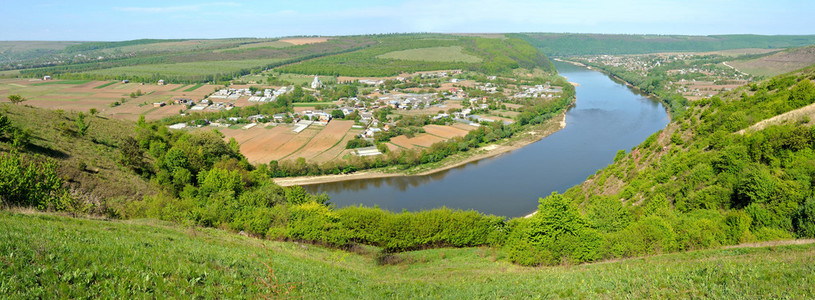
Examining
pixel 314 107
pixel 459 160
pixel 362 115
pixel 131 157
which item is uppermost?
pixel 314 107

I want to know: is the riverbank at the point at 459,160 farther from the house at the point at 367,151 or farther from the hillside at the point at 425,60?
the hillside at the point at 425,60

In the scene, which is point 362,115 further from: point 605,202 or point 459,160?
point 605,202

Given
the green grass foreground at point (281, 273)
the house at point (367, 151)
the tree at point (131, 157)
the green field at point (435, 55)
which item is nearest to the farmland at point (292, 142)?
the house at point (367, 151)

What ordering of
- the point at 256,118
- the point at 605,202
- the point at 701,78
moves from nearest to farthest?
the point at 605,202 < the point at 256,118 < the point at 701,78

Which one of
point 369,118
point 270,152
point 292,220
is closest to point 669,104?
point 369,118

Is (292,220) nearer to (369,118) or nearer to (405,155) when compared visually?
(405,155)

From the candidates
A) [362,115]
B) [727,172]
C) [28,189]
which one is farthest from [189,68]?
[727,172]

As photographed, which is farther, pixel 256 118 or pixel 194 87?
pixel 194 87
